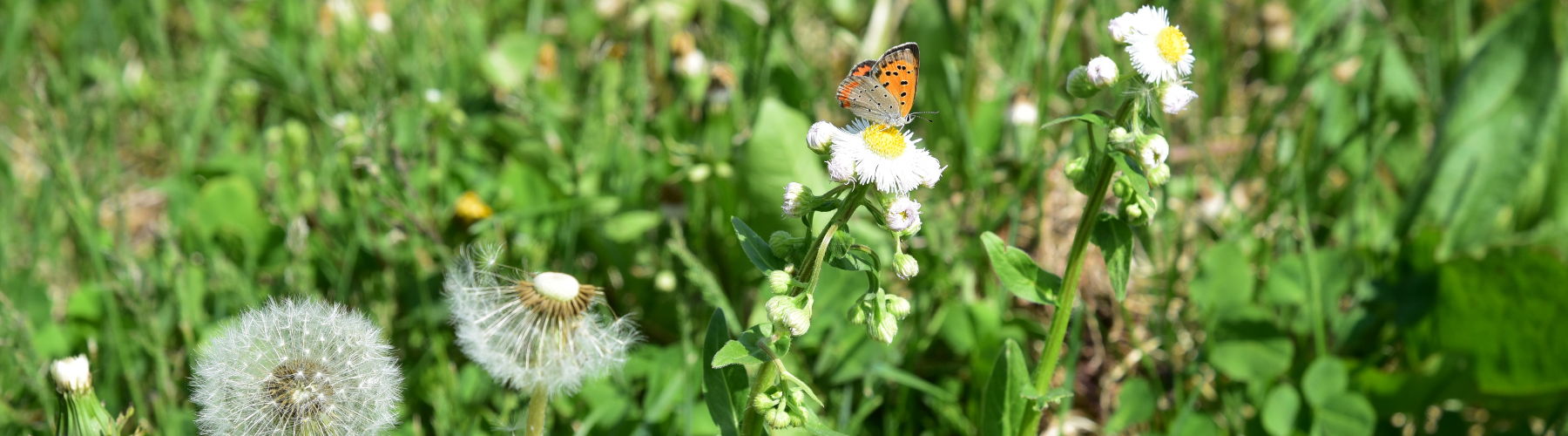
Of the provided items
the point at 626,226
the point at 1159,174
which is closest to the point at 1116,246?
the point at 1159,174

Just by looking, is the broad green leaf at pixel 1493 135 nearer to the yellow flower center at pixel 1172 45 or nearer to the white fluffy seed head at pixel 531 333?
the yellow flower center at pixel 1172 45

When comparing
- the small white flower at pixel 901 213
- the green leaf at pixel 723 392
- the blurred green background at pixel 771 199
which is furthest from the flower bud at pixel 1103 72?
the blurred green background at pixel 771 199

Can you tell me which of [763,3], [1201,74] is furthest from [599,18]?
[1201,74]

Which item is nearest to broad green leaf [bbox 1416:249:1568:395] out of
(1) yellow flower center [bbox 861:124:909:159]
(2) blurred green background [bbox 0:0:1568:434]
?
(2) blurred green background [bbox 0:0:1568:434]

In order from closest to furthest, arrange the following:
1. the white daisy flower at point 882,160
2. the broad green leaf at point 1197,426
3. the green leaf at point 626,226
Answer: the white daisy flower at point 882,160 < the broad green leaf at point 1197,426 < the green leaf at point 626,226

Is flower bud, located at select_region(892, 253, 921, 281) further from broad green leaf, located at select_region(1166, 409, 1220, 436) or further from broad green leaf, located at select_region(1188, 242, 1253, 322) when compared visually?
broad green leaf, located at select_region(1188, 242, 1253, 322)

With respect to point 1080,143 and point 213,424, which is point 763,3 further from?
point 213,424
